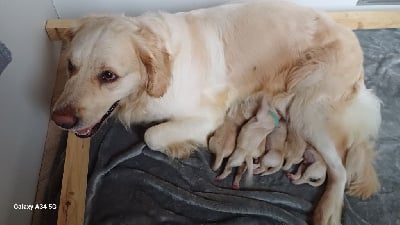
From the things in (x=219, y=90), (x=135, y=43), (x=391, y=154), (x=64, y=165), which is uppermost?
(x=135, y=43)

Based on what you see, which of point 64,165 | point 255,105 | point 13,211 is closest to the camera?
point 13,211

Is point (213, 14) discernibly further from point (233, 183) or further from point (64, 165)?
point (64, 165)

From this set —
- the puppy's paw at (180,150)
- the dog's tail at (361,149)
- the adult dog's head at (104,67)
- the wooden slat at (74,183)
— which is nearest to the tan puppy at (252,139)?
the puppy's paw at (180,150)

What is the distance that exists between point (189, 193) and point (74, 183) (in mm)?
459

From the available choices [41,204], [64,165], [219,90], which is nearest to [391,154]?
[219,90]

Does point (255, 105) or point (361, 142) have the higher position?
point (255, 105)

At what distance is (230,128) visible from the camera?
1.96m

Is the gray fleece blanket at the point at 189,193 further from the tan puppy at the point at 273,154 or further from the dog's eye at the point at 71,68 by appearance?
the dog's eye at the point at 71,68

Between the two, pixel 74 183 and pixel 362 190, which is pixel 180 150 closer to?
pixel 74 183

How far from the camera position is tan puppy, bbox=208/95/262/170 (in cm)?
191

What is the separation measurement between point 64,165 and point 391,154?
143 cm

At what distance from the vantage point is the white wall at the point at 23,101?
1.71m

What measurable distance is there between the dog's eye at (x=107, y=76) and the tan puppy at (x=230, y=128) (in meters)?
0.57

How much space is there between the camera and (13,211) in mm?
1747
